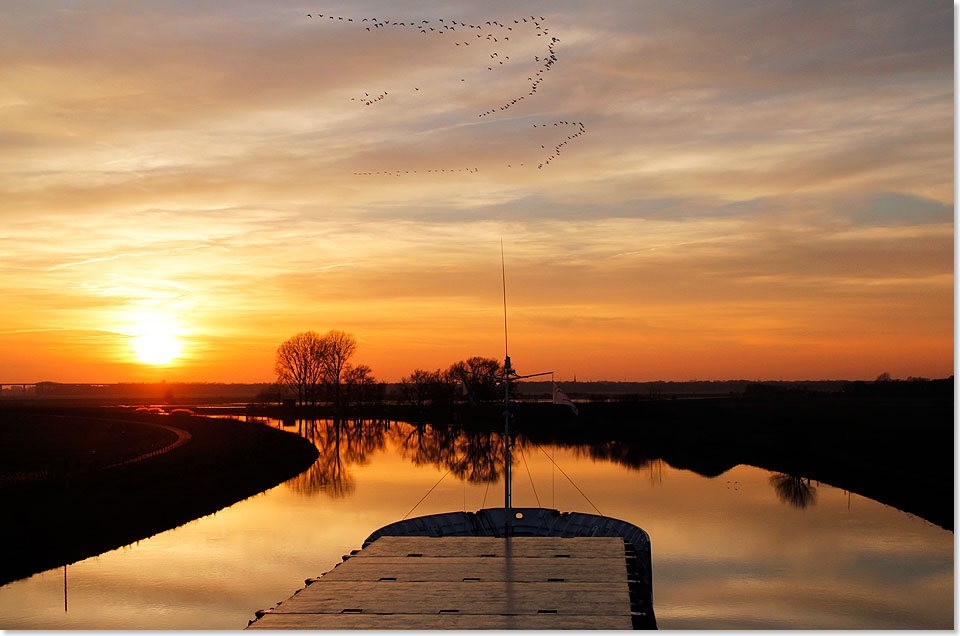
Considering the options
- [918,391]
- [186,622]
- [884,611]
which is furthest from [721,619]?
[918,391]

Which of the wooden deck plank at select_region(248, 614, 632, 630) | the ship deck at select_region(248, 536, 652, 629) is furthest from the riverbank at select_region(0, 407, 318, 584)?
the wooden deck plank at select_region(248, 614, 632, 630)

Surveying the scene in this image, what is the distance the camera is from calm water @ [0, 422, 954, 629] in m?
20.8

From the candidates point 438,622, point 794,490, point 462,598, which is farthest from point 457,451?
point 438,622

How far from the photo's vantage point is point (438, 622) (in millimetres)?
12766

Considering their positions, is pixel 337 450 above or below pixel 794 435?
below

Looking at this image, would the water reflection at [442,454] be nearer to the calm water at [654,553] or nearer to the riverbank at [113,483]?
the calm water at [654,553]

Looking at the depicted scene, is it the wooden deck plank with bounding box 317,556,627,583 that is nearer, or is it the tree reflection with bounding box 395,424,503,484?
the wooden deck plank with bounding box 317,556,627,583

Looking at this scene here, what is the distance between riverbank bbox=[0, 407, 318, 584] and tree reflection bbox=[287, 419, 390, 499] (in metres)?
1.51

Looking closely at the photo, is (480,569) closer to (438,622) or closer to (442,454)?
(438,622)

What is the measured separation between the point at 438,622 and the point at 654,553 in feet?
52.3

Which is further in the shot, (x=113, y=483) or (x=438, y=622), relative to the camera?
(x=113, y=483)

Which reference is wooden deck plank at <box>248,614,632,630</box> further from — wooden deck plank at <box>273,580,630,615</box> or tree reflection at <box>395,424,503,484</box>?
tree reflection at <box>395,424,503,484</box>

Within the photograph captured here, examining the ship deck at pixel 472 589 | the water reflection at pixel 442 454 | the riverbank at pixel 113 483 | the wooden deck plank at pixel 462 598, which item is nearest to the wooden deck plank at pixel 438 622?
the ship deck at pixel 472 589

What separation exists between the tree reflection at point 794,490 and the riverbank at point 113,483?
26.7 metres
